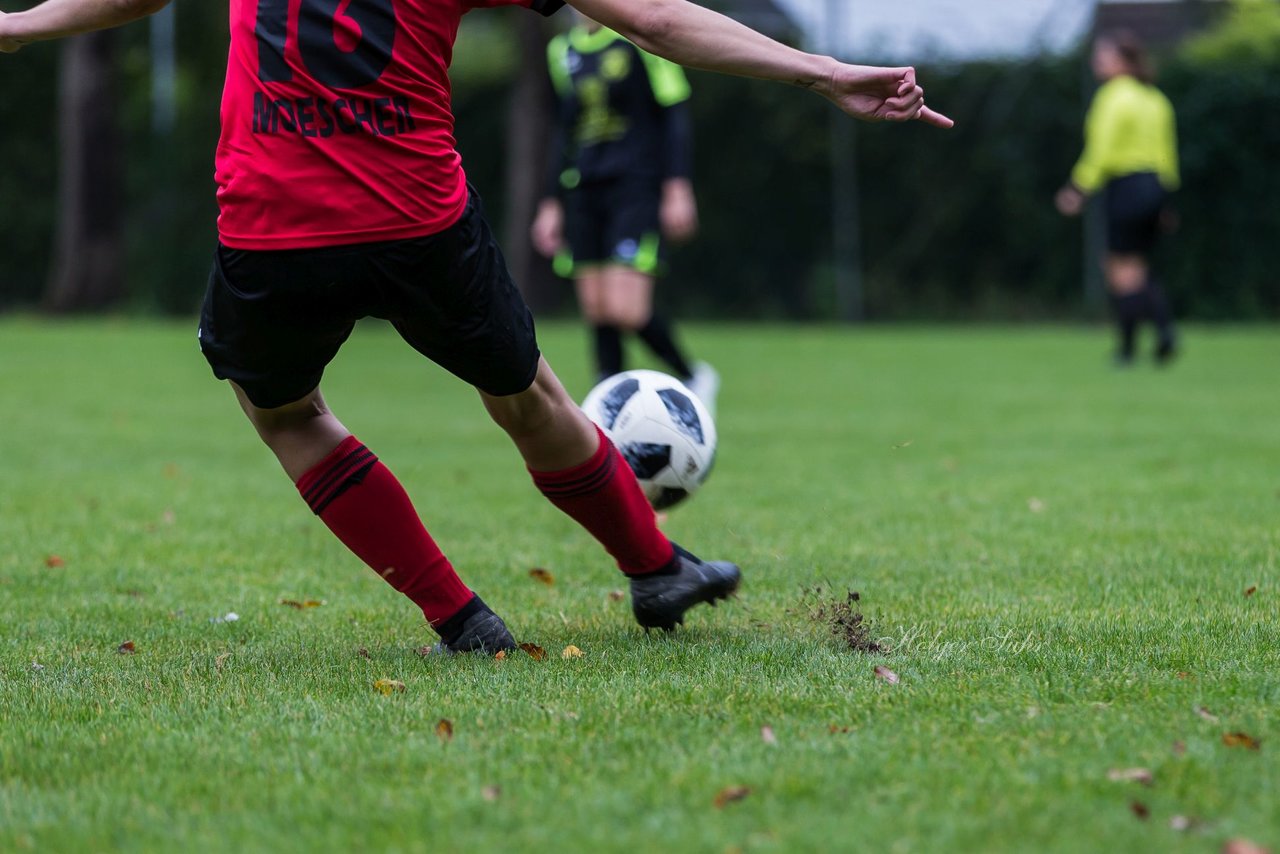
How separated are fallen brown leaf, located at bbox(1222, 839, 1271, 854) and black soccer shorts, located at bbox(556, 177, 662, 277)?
6.10 metres

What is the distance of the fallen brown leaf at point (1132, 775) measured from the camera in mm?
2248

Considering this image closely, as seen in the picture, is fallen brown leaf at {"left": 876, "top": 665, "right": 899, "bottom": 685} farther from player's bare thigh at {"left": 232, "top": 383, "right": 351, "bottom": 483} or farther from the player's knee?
player's bare thigh at {"left": 232, "top": 383, "right": 351, "bottom": 483}

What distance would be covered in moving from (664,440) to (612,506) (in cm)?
74

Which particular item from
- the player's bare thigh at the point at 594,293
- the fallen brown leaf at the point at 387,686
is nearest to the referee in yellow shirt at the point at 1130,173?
the player's bare thigh at the point at 594,293

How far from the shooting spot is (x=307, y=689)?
2938 millimetres

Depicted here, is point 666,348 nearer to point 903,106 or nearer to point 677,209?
point 677,209

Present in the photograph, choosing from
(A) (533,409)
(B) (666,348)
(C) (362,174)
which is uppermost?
(C) (362,174)

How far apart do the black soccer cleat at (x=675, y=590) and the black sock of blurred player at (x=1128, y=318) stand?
9732 mm

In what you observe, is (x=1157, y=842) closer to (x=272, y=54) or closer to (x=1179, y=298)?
(x=272, y=54)

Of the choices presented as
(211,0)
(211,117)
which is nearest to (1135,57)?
(211,117)

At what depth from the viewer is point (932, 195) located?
19750 millimetres

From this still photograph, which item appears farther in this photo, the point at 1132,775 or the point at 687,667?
the point at 687,667

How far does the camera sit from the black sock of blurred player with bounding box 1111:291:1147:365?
40.7 ft

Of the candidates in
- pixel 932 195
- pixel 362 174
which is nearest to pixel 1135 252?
pixel 932 195
